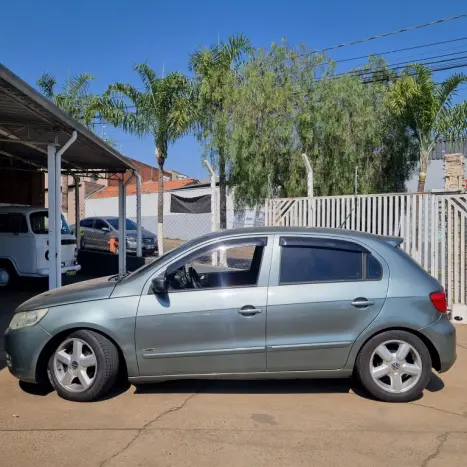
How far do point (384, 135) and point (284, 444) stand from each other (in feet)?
37.3

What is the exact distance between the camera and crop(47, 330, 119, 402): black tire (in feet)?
14.5

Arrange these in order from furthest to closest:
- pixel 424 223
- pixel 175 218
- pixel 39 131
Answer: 1. pixel 175 218
2. pixel 39 131
3. pixel 424 223

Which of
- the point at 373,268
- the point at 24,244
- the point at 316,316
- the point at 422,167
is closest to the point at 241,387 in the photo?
the point at 316,316

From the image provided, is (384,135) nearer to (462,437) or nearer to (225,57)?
(225,57)

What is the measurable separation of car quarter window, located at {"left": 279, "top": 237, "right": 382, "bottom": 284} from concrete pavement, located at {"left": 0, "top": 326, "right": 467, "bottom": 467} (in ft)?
3.78

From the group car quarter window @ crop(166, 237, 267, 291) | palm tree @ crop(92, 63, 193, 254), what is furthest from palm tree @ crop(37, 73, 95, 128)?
car quarter window @ crop(166, 237, 267, 291)

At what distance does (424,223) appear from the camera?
26.0 ft

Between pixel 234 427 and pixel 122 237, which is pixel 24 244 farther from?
pixel 234 427

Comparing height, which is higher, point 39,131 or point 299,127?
point 299,127

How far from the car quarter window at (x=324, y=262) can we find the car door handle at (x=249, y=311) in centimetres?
35

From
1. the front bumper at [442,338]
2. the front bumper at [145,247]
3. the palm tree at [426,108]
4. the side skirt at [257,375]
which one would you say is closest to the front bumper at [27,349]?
the side skirt at [257,375]

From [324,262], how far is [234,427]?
1.67m

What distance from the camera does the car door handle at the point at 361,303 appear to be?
4.46m

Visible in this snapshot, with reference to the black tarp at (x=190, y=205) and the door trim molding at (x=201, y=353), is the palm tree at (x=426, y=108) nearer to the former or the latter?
the door trim molding at (x=201, y=353)
